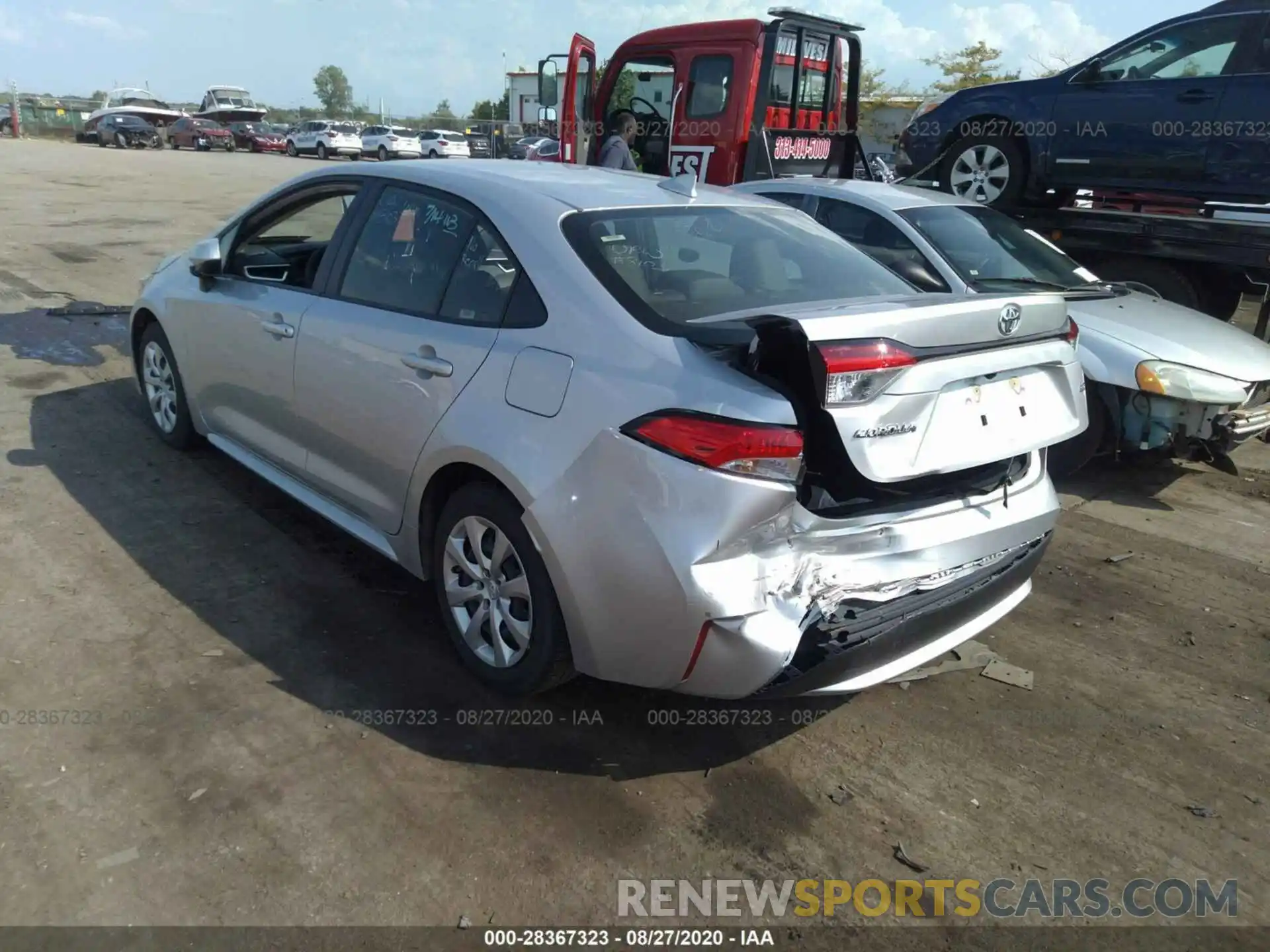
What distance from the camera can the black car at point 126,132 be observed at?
4003 centimetres

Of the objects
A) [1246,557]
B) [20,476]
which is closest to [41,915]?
[20,476]

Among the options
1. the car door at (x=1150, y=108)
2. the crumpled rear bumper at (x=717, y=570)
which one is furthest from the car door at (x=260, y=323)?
the car door at (x=1150, y=108)

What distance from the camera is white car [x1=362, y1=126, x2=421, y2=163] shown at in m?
39.2

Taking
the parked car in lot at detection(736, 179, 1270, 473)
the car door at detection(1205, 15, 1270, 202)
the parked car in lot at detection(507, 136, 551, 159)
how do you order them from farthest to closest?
the parked car in lot at detection(507, 136, 551, 159) < the car door at detection(1205, 15, 1270, 202) < the parked car in lot at detection(736, 179, 1270, 473)

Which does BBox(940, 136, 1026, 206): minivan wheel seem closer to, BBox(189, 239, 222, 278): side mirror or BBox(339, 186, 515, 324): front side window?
BBox(339, 186, 515, 324): front side window

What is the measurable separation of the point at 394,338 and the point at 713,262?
1203 mm

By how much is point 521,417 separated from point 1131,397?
406cm

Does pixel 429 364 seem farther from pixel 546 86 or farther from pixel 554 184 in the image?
pixel 546 86

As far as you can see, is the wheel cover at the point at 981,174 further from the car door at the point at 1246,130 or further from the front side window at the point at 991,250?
the front side window at the point at 991,250

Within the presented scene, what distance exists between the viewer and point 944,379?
9.32 feet

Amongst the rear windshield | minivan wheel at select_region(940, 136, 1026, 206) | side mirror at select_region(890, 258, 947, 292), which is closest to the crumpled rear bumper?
the rear windshield

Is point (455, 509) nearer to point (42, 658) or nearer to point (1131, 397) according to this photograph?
point (42, 658)

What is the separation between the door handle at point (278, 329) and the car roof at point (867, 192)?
12.7 feet

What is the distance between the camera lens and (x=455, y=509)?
332 cm
